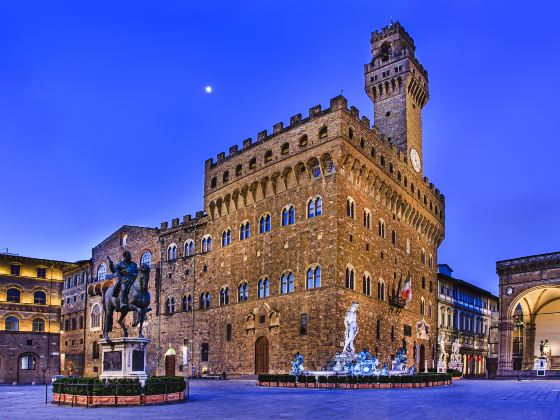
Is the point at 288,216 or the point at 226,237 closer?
the point at 288,216

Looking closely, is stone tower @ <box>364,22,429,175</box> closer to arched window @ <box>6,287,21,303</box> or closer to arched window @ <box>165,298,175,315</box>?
arched window @ <box>165,298,175,315</box>

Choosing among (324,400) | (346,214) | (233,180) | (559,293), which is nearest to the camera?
(324,400)

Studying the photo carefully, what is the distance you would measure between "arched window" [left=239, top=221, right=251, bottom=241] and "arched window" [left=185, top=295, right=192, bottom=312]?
8.72 meters

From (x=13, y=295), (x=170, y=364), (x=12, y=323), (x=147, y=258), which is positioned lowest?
(x=170, y=364)

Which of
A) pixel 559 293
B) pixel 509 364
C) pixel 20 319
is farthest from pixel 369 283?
pixel 20 319

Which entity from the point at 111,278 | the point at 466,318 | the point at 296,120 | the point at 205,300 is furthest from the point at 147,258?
the point at 466,318

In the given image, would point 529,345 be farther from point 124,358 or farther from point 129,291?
point 124,358

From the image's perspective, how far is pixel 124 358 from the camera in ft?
77.3

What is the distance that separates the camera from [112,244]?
63250mm

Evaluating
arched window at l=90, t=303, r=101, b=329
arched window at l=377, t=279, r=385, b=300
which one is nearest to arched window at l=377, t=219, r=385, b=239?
arched window at l=377, t=279, r=385, b=300

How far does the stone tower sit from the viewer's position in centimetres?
5341

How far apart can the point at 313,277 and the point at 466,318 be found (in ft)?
121

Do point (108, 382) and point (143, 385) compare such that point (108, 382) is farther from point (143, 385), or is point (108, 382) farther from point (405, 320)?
point (405, 320)

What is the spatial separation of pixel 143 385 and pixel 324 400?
6.98 metres
